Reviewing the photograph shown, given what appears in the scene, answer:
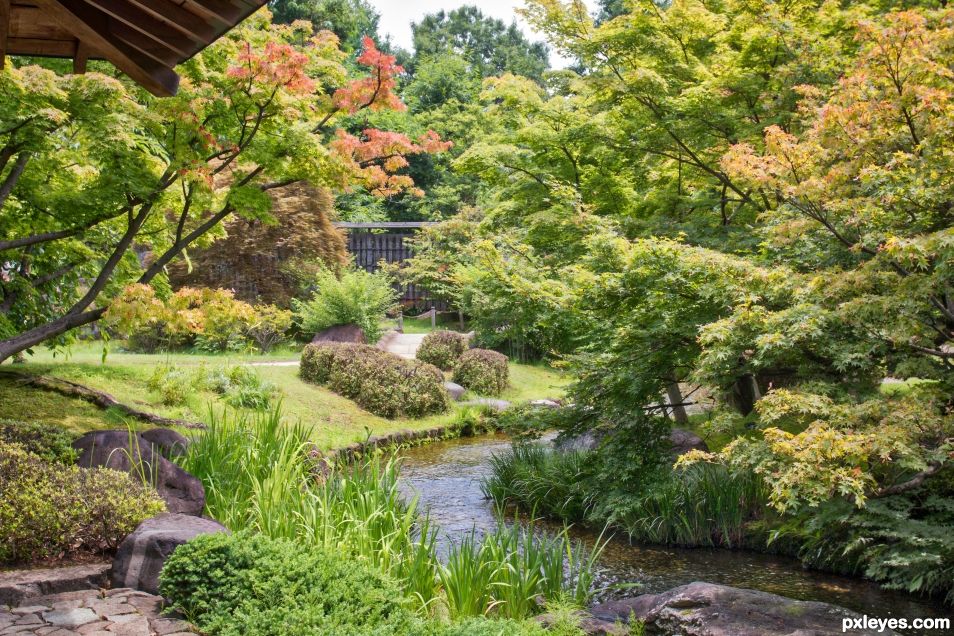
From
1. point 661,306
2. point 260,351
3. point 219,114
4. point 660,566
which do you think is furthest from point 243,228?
point 660,566

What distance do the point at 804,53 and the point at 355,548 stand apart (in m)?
6.29

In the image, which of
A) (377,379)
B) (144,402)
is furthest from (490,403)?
(144,402)

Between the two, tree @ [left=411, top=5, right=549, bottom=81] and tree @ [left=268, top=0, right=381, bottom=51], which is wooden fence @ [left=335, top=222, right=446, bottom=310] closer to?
tree @ [left=268, top=0, right=381, bottom=51]

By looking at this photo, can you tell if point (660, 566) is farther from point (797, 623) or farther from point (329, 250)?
point (329, 250)

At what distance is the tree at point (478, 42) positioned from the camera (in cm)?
3491

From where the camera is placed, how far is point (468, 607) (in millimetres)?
4242

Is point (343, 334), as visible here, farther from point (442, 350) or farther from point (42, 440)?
point (42, 440)

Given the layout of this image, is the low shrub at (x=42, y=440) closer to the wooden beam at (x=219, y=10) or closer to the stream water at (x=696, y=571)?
the stream water at (x=696, y=571)

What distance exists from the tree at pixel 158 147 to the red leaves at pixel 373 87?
13 mm

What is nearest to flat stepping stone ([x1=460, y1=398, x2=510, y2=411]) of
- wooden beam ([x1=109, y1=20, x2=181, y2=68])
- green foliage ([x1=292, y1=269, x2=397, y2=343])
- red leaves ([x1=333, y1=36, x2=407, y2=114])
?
green foliage ([x1=292, y1=269, x2=397, y2=343])

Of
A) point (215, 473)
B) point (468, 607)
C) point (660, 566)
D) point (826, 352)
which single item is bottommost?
point (660, 566)

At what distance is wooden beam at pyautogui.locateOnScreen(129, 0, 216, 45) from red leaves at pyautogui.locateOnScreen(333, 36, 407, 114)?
2.99 m

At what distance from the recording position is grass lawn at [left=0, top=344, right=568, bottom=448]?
7.68m

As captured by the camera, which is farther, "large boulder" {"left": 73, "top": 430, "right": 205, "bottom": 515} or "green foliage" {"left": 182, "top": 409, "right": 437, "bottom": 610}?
"large boulder" {"left": 73, "top": 430, "right": 205, "bottom": 515}
